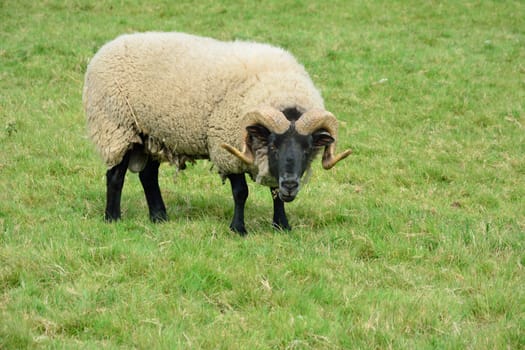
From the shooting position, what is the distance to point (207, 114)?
8.24 m

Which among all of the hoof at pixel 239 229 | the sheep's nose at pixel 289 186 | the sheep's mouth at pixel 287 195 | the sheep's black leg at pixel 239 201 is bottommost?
the hoof at pixel 239 229

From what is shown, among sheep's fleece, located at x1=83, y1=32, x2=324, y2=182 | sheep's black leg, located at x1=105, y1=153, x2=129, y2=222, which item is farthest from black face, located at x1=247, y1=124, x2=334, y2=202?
sheep's black leg, located at x1=105, y1=153, x2=129, y2=222

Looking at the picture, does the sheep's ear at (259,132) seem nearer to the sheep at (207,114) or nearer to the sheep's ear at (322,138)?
the sheep at (207,114)

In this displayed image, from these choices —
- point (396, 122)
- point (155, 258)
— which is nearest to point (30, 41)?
point (396, 122)

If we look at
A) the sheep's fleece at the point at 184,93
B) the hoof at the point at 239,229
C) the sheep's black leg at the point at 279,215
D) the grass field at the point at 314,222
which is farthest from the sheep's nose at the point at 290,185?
the hoof at the point at 239,229

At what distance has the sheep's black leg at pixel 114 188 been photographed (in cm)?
871

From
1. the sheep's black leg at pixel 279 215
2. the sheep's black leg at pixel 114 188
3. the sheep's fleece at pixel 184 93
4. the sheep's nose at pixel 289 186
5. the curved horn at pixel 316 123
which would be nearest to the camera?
the sheep's nose at pixel 289 186

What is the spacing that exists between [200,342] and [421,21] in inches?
610

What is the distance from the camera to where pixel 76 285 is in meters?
6.06

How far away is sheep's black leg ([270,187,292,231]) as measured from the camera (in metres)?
8.34

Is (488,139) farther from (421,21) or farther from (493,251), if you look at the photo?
(421,21)

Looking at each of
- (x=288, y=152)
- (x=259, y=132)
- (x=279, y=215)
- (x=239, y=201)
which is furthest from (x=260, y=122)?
(x=279, y=215)

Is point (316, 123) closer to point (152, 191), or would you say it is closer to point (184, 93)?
point (184, 93)

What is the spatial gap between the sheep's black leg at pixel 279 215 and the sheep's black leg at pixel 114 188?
1.76 m
